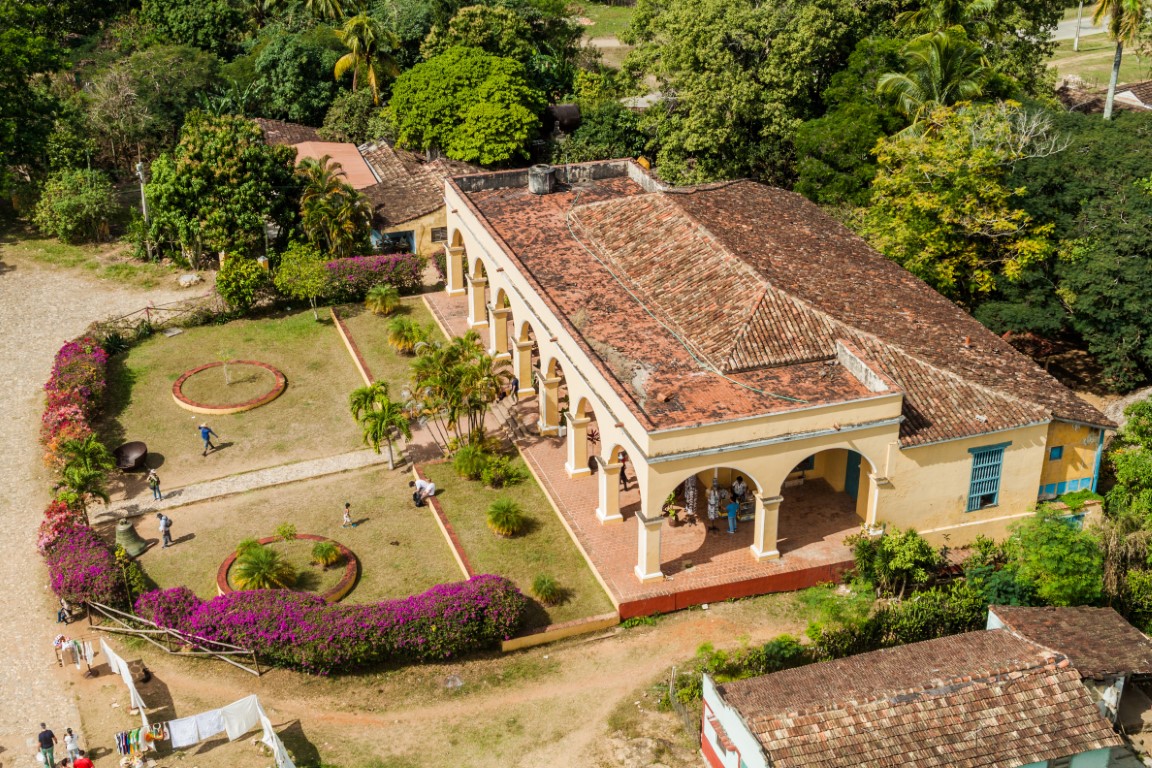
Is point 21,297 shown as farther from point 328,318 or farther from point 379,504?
point 379,504

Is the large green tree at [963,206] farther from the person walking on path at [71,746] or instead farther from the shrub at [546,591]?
the person walking on path at [71,746]

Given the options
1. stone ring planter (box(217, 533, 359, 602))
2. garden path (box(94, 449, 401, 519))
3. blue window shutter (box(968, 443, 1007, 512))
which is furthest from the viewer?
garden path (box(94, 449, 401, 519))

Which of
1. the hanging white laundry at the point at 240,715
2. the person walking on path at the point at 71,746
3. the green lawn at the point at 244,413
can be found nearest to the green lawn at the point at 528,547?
the green lawn at the point at 244,413

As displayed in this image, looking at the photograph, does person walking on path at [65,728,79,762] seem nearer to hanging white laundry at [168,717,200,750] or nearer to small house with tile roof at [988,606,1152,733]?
hanging white laundry at [168,717,200,750]

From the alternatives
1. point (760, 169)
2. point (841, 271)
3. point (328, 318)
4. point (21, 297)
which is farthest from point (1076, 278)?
point (21, 297)

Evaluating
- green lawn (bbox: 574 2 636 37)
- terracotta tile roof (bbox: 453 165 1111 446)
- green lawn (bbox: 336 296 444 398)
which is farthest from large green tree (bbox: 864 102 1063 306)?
green lawn (bbox: 574 2 636 37)
